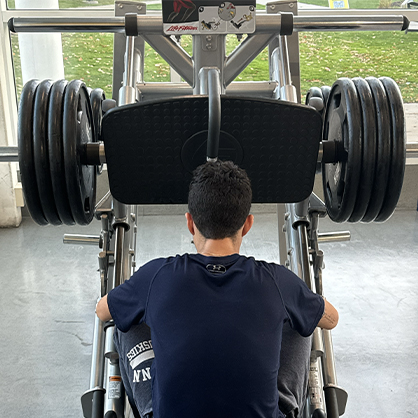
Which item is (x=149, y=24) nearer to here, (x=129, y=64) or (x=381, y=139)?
(x=129, y=64)

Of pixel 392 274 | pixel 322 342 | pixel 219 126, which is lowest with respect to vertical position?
pixel 392 274

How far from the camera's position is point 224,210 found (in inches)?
45.8

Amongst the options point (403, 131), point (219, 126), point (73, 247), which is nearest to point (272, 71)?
point (403, 131)

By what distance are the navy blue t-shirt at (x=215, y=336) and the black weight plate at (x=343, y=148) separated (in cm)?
54

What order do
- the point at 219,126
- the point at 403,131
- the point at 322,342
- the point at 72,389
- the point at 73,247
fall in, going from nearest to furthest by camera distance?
the point at 219,126
the point at 403,131
the point at 322,342
the point at 72,389
the point at 73,247

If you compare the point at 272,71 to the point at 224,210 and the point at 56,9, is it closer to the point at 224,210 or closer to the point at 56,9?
the point at 224,210

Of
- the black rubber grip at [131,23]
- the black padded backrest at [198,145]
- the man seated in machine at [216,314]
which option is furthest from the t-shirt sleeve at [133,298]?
the black rubber grip at [131,23]

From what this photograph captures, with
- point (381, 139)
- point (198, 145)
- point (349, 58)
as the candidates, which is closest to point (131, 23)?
point (198, 145)

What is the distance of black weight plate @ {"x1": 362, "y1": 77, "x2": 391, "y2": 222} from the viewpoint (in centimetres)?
148

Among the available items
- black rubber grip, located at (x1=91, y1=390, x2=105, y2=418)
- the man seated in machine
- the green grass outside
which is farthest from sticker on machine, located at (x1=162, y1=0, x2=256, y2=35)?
the green grass outside

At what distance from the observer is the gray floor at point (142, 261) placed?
2.21 metres

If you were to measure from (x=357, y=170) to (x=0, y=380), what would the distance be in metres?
1.75

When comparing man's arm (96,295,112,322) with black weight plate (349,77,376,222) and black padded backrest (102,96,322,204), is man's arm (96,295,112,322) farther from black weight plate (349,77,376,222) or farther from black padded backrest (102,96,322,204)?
black weight plate (349,77,376,222)

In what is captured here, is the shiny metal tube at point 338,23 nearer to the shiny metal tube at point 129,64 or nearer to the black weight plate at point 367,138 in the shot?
the black weight plate at point 367,138
